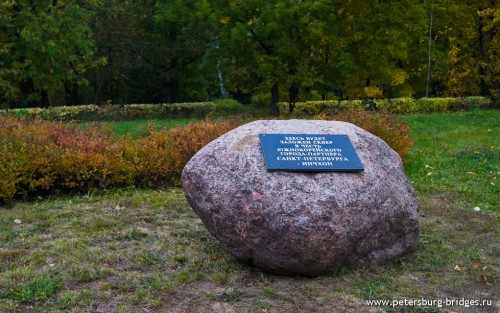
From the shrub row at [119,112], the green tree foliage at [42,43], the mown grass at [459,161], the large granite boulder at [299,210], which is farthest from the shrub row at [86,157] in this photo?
the green tree foliage at [42,43]

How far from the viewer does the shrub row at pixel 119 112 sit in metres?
21.0

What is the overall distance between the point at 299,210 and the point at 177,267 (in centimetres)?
148

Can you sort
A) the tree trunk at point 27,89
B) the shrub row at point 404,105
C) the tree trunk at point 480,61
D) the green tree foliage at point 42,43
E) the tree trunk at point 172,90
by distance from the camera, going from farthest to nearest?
the tree trunk at point 172,90 < the tree trunk at point 480,61 < the tree trunk at point 27,89 < the shrub row at point 404,105 < the green tree foliage at point 42,43

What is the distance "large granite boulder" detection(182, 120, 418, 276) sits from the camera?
4.96 meters

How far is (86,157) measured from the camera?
8.86 meters

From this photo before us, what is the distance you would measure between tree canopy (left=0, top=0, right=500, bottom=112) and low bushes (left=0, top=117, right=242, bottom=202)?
11.8m

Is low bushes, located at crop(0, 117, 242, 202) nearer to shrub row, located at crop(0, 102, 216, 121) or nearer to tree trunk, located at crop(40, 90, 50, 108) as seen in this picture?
shrub row, located at crop(0, 102, 216, 121)

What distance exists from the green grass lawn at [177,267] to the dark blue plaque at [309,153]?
1052 millimetres

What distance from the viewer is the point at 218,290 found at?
498 cm

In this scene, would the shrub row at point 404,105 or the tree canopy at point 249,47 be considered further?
the shrub row at point 404,105

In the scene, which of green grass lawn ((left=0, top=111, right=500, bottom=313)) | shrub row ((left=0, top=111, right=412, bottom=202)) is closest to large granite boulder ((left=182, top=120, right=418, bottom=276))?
green grass lawn ((left=0, top=111, right=500, bottom=313))

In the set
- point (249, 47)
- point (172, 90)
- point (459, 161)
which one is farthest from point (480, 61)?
point (459, 161)

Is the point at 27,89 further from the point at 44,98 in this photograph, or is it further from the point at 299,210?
the point at 299,210

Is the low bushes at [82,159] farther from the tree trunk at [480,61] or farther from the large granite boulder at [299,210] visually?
the tree trunk at [480,61]
